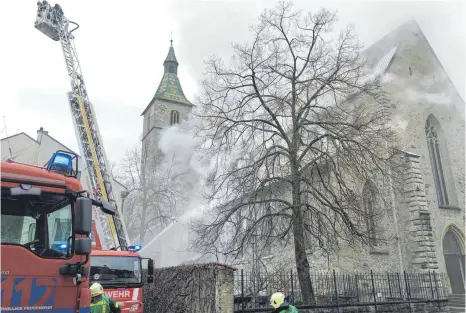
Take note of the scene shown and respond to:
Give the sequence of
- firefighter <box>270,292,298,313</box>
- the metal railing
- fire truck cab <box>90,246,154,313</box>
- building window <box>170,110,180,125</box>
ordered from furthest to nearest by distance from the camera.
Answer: building window <box>170,110,180,125</box> → the metal railing → fire truck cab <box>90,246,154,313</box> → firefighter <box>270,292,298,313</box>

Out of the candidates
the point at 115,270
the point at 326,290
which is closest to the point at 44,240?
the point at 115,270

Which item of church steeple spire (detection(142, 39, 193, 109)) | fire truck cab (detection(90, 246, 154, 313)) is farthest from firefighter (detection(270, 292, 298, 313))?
church steeple spire (detection(142, 39, 193, 109))

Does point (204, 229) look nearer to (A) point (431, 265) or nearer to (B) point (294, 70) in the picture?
(B) point (294, 70)

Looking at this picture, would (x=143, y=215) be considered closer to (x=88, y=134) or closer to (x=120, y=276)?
(x=88, y=134)

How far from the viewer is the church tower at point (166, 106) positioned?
52.2m

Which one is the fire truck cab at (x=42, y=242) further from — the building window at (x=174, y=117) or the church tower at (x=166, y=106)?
the building window at (x=174, y=117)

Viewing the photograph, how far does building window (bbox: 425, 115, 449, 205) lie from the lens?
22.1 m

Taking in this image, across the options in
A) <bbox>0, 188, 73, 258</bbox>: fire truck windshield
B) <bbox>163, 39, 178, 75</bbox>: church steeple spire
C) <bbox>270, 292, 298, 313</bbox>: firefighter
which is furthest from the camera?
<bbox>163, 39, 178, 75</bbox>: church steeple spire

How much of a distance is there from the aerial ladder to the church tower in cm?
3474

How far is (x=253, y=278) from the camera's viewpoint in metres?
12.2

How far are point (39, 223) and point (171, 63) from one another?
54.9 meters

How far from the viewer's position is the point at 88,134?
547 inches

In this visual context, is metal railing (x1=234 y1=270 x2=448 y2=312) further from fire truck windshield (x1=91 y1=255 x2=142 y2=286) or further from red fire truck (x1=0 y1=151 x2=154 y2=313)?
red fire truck (x1=0 y1=151 x2=154 y2=313)

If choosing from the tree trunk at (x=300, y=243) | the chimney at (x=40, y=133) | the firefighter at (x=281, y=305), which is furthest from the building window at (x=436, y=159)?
the chimney at (x=40, y=133)
